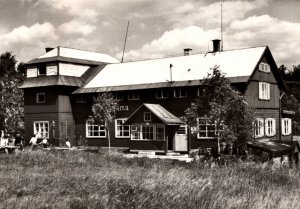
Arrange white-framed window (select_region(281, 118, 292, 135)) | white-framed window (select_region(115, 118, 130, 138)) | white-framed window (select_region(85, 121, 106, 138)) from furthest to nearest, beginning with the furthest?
white-framed window (select_region(281, 118, 292, 135)), white-framed window (select_region(85, 121, 106, 138)), white-framed window (select_region(115, 118, 130, 138))

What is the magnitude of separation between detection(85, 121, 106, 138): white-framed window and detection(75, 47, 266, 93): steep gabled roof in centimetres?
286

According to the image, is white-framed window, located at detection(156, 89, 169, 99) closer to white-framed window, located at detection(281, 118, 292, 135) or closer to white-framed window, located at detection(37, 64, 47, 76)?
white-framed window, located at detection(281, 118, 292, 135)

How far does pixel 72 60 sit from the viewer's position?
→ 1503 inches

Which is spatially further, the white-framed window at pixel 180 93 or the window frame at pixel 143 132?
the white-framed window at pixel 180 93

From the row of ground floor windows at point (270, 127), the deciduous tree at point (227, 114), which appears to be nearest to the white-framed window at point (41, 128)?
the row of ground floor windows at point (270, 127)

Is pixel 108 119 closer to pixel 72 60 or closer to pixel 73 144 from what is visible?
pixel 73 144

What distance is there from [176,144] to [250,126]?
1049 centimetres

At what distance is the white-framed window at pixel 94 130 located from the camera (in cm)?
3553

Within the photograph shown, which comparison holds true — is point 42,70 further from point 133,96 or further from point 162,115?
point 162,115

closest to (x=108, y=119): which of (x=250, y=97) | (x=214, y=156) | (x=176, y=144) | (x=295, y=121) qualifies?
(x=176, y=144)

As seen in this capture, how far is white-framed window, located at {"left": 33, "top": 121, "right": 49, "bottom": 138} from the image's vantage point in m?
37.2

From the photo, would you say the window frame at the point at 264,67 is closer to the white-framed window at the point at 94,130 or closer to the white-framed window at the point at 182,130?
the white-framed window at the point at 182,130

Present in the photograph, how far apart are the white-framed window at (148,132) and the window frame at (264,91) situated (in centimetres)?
727

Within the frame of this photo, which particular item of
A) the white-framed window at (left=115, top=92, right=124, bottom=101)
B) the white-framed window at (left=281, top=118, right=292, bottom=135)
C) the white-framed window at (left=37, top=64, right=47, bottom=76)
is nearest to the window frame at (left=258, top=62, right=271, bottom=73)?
the white-framed window at (left=281, top=118, right=292, bottom=135)
